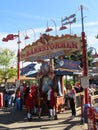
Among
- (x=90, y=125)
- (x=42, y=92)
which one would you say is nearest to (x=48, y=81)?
(x=42, y=92)

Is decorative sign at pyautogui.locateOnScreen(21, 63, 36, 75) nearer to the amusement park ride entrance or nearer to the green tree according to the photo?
the amusement park ride entrance

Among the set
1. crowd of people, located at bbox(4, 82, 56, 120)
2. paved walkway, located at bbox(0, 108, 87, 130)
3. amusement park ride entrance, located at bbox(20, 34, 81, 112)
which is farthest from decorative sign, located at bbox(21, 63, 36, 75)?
paved walkway, located at bbox(0, 108, 87, 130)

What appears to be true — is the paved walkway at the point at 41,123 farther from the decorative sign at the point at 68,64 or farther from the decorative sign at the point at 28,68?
the decorative sign at the point at 28,68

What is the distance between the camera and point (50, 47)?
18.2 m

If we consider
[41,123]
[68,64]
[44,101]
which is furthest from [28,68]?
[41,123]

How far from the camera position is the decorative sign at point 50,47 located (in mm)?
16688

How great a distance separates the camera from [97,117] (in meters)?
10.5

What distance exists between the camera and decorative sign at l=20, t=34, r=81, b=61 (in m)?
16.7

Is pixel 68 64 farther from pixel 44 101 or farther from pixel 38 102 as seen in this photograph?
pixel 38 102

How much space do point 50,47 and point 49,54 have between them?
0.43m

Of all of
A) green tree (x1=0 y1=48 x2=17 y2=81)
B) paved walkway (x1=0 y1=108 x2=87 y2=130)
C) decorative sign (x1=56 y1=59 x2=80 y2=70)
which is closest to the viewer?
paved walkway (x1=0 y1=108 x2=87 y2=130)

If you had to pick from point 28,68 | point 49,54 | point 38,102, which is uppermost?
point 49,54

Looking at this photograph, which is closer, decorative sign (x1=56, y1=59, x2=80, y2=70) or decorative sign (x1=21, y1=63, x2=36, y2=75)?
decorative sign (x1=56, y1=59, x2=80, y2=70)

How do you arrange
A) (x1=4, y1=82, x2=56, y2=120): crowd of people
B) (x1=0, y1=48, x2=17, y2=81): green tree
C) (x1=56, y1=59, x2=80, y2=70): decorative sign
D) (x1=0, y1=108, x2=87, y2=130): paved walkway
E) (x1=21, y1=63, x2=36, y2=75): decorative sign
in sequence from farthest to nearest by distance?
1. (x1=0, y1=48, x2=17, y2=81): green tree
2. (x1=21, y1=63, x2=36, y2=75): decorative sign
3. (x1=56, y1=59, x2=80, y2=70): decorative sign
4. (x1=4, y1=82, x2=56, y2=120): crowd of people
5. (x1=0, y1=108, x2=87, y2=130): paved walkway
